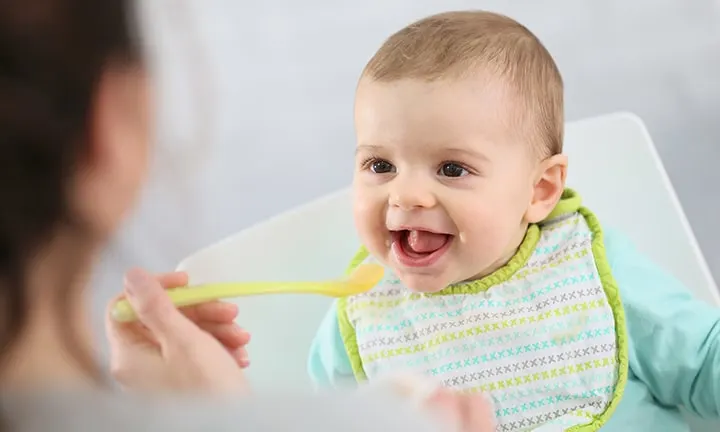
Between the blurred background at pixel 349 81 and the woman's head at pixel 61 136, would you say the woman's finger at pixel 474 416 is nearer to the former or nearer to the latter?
the woman's head at pixel 61 136

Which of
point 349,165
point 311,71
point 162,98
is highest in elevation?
point 311,71

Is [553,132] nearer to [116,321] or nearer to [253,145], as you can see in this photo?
[116,321]

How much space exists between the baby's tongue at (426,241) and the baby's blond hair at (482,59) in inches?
4.5

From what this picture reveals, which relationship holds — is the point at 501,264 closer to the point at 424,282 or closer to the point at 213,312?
the point at 424,282

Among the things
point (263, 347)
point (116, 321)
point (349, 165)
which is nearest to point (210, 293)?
point (116, 321)

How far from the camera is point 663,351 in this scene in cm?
78

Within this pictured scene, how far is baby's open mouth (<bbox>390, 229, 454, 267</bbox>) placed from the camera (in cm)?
77

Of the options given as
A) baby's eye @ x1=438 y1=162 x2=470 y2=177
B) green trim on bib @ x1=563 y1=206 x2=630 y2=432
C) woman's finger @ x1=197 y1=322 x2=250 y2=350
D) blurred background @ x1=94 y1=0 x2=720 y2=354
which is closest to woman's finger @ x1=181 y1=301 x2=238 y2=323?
woman's finger @ x1=197 y1=322 x2=250 y2=350

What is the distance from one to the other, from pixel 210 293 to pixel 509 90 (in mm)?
308

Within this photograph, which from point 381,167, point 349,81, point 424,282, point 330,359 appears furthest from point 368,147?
point 349,81

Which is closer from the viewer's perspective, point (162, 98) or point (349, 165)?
point (162, 98)

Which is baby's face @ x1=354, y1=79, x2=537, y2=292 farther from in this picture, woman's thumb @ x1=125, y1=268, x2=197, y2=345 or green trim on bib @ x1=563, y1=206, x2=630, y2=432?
woman's thumb @ x1=125, y1=268, x2=197, y2=345

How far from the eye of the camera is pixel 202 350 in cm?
45

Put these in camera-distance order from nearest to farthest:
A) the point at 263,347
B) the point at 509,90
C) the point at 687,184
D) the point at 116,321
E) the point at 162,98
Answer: the point at 162,98 < the point at 116,321 < the point at 509,90 < the point at 263,347 < the point at 687,184
